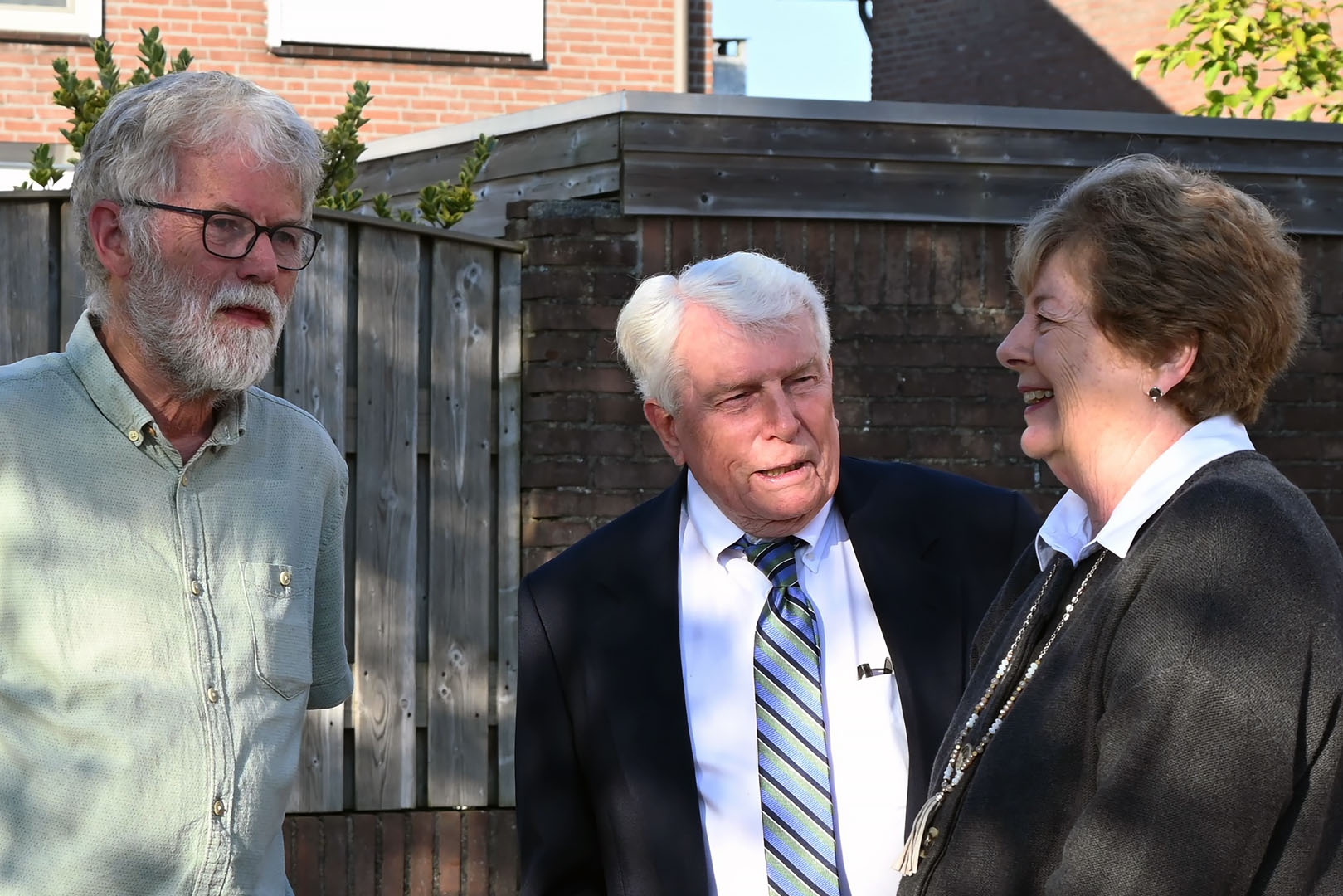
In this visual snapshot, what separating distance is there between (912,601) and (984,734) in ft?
2.10

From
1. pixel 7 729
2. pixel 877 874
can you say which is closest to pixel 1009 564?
pixel 877 874

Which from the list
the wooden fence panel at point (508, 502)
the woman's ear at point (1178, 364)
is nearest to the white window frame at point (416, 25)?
the wooden fence panel at point (508, 502)

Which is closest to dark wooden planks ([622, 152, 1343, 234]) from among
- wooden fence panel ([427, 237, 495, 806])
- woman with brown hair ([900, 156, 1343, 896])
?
wooden fence panel ([427, 237, 495, 806])

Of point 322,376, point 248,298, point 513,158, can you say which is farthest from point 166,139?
point 513,158

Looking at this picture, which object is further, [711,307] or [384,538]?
[384,538]

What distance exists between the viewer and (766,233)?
500 centimetres

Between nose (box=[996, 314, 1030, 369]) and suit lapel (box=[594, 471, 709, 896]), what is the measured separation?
32.0 inches

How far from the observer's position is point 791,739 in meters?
2.49

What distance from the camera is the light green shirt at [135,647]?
211cm

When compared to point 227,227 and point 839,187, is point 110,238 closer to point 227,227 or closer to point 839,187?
point 227,227

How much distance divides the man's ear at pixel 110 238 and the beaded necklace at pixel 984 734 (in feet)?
5.03

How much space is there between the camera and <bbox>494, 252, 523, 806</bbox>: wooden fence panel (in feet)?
15.6

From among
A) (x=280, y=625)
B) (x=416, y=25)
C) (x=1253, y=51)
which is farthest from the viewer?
(x=416, y=25)

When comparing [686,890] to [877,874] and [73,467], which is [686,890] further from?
[73,467]
